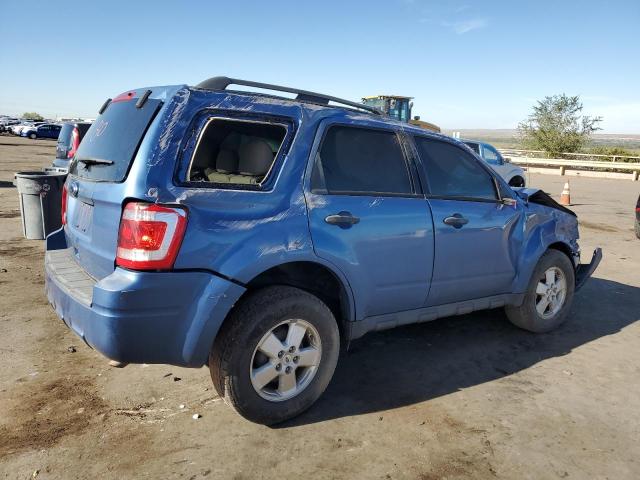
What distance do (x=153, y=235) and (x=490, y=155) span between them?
46.5ft

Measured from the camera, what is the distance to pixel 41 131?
47.4m

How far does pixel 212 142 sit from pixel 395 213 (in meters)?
1.28

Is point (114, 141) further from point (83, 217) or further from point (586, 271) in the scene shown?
point (586, 271)

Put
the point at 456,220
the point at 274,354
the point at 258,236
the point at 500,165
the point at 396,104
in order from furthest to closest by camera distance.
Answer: the point at 396,104 < the point at 500,165 < the point at 456,220 < the point at 274,354 < the point at 258,236

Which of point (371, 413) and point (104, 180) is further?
point (371, 413)

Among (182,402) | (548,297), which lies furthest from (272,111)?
(548,297)

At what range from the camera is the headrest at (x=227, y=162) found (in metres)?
3.12

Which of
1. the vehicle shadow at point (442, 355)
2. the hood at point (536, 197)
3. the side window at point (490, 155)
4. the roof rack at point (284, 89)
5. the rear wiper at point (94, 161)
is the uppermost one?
the roof rack at point (284, 89)

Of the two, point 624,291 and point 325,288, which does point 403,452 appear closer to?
point 325,288

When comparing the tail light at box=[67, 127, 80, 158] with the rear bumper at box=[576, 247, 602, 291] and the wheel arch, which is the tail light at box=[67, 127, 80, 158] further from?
the rear bumper at box=[576, 247, 602, 291]

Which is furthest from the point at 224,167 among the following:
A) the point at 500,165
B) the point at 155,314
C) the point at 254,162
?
the point at 500,165

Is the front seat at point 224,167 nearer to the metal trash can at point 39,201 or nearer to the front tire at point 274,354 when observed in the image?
the front tire at point 274,354

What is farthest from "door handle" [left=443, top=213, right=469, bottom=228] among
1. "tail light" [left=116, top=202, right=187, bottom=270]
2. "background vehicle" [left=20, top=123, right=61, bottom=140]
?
"background vehicle" [left=20, top=123, right=61, bottom=140]

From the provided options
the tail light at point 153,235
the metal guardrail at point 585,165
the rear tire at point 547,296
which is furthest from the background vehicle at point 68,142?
the metal guardrail at point 585,165
